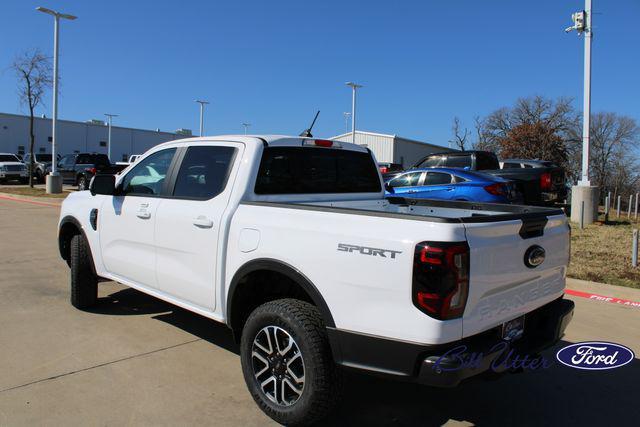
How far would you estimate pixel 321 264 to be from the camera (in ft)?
9.52

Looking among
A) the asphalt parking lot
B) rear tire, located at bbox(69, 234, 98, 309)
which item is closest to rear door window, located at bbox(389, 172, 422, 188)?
the asphalt parking lot

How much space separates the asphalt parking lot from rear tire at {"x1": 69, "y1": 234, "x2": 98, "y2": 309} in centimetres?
16

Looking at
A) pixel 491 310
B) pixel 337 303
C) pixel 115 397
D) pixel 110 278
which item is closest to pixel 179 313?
pixel 110 278

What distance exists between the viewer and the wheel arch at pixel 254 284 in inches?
115

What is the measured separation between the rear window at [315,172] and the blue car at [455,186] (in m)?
5.25

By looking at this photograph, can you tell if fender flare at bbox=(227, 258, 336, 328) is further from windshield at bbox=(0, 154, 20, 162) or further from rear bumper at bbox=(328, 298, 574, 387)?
windshield at bbox=(0, 154, 20, 162)

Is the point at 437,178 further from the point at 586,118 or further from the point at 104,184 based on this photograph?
the point at 104,184

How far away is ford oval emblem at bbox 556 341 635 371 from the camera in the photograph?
4.15 meters

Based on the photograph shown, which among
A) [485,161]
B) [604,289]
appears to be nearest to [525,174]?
[485,161]

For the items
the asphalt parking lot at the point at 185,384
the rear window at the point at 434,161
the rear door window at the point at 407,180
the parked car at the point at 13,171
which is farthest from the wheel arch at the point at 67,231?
the parked car at the point at 13,171

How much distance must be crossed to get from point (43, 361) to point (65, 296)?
2076mm

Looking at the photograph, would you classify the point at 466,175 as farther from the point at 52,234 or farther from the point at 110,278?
the point at 52,234

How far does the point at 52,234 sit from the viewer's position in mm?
10742

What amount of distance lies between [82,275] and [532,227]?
4356mm
